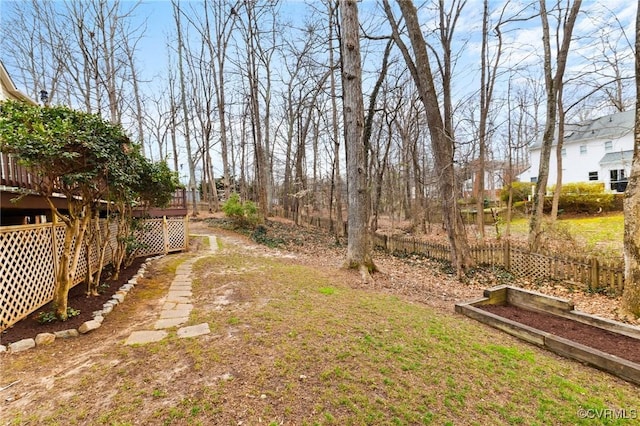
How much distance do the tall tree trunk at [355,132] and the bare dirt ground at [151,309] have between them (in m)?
0.79

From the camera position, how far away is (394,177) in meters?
20.1

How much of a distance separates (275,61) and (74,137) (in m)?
14.7

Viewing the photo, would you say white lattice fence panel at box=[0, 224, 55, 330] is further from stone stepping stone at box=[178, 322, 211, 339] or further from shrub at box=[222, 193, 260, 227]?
shrub at box=[222, 193, 260, 227]

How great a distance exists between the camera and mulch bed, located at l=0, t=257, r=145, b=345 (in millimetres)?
3123

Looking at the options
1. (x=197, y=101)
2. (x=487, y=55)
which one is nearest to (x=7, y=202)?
(x=487, y=55)

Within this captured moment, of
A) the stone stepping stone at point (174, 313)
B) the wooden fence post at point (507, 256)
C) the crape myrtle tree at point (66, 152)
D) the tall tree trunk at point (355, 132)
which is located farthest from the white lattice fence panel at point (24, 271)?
the wooden fence post at point (507, 256)

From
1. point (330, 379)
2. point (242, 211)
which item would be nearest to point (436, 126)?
point (330, 379)

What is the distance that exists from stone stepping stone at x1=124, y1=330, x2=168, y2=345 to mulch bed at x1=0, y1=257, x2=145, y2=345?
85 centimetres

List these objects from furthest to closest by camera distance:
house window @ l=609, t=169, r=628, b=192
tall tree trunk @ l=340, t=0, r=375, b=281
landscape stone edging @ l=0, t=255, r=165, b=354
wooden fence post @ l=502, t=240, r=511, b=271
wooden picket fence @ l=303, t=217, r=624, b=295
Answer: house window @ l=609, t=169, r=628, b=192, wooden fence post @ l=502, t=240, r=511, b=271, tall tree trunk @ l=340, t=0, r=375, b=281, wooden picket fence @ l=303, t=217, r=624, b=295, landscape stone edging @ l=0, t=255, r=165, b=354

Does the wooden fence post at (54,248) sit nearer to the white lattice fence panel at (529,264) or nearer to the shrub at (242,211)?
the shrub at (242,211)

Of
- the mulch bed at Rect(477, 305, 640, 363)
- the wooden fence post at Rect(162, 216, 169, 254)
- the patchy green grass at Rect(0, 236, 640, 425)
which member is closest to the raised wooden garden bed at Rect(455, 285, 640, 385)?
the mulch bed at Rect(477, 305, 640, 363)

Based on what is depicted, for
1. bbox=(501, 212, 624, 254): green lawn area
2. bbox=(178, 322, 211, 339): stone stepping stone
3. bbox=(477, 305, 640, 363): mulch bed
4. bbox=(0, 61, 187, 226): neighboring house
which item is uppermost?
bbox=(0, 61, 187, 226): neighboring house

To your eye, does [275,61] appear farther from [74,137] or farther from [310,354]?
[310,354]

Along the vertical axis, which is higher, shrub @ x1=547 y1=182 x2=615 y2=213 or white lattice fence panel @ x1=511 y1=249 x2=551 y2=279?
shrub @ x1=547 y1=182 x2=615 y2=213
